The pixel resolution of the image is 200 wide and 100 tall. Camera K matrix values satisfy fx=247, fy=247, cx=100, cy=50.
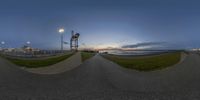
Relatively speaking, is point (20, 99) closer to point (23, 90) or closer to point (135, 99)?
point (23, 90)

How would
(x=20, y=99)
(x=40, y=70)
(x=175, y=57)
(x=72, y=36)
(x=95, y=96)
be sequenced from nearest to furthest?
(x=20, y=99)
(x=95, y=96)
(x=40, y=70)
(x=175, y=57)
(x=72, y=36)

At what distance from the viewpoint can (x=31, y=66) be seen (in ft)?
58.2

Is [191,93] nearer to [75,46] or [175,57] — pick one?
[175,57]

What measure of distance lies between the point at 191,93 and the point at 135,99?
97.0 inches

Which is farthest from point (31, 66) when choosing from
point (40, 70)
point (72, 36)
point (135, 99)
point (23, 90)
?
point (72, 36)

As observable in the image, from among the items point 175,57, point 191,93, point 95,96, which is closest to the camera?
point 95,96

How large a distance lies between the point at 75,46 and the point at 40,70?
245ft

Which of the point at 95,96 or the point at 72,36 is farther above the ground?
the point at 72,36

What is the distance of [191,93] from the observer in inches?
A: 366

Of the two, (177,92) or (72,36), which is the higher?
(72,36)

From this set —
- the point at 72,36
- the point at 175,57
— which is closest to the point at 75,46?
the point at 72,36

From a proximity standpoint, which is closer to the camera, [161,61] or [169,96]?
[169,96]

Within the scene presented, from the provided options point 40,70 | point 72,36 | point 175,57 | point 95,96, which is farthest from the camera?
point 72,36

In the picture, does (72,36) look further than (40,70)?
Yes
